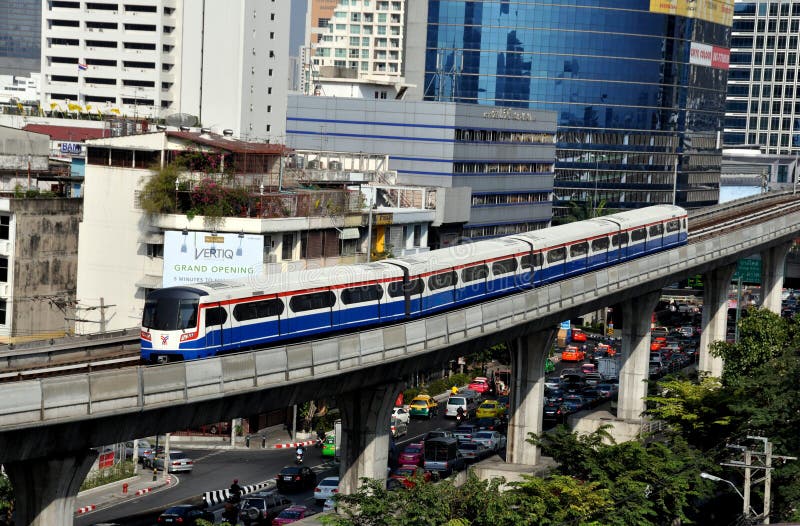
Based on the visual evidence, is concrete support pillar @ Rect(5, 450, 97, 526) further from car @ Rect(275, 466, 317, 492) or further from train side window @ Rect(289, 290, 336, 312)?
car @ Rect(275, 466, 317, 492)

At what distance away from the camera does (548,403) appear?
98438 millimetres

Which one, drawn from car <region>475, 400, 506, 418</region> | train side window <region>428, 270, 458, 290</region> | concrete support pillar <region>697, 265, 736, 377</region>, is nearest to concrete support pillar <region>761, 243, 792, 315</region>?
concrete support pillar <region>697, 265, 736, 377</region>

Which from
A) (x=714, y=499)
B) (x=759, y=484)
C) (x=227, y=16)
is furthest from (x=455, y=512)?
(x=227, y=16)

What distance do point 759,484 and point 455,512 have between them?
1740 centimetres

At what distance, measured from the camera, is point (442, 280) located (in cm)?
6216

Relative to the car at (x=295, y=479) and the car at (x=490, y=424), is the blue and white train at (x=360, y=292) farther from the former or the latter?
the car at (x=295, y=479)

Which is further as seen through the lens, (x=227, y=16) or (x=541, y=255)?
(x=227, y=16)

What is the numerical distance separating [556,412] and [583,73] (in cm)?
10022

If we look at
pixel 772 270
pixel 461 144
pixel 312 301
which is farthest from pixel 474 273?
pixel 461 144

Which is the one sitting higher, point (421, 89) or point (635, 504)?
point (421, 89)

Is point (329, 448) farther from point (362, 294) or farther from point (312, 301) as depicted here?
point (312, 301)

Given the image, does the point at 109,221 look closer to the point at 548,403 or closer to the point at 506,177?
the point at 548,403

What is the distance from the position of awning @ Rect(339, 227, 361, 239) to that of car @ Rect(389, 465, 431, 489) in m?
23.6

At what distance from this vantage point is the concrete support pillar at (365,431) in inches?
2213
